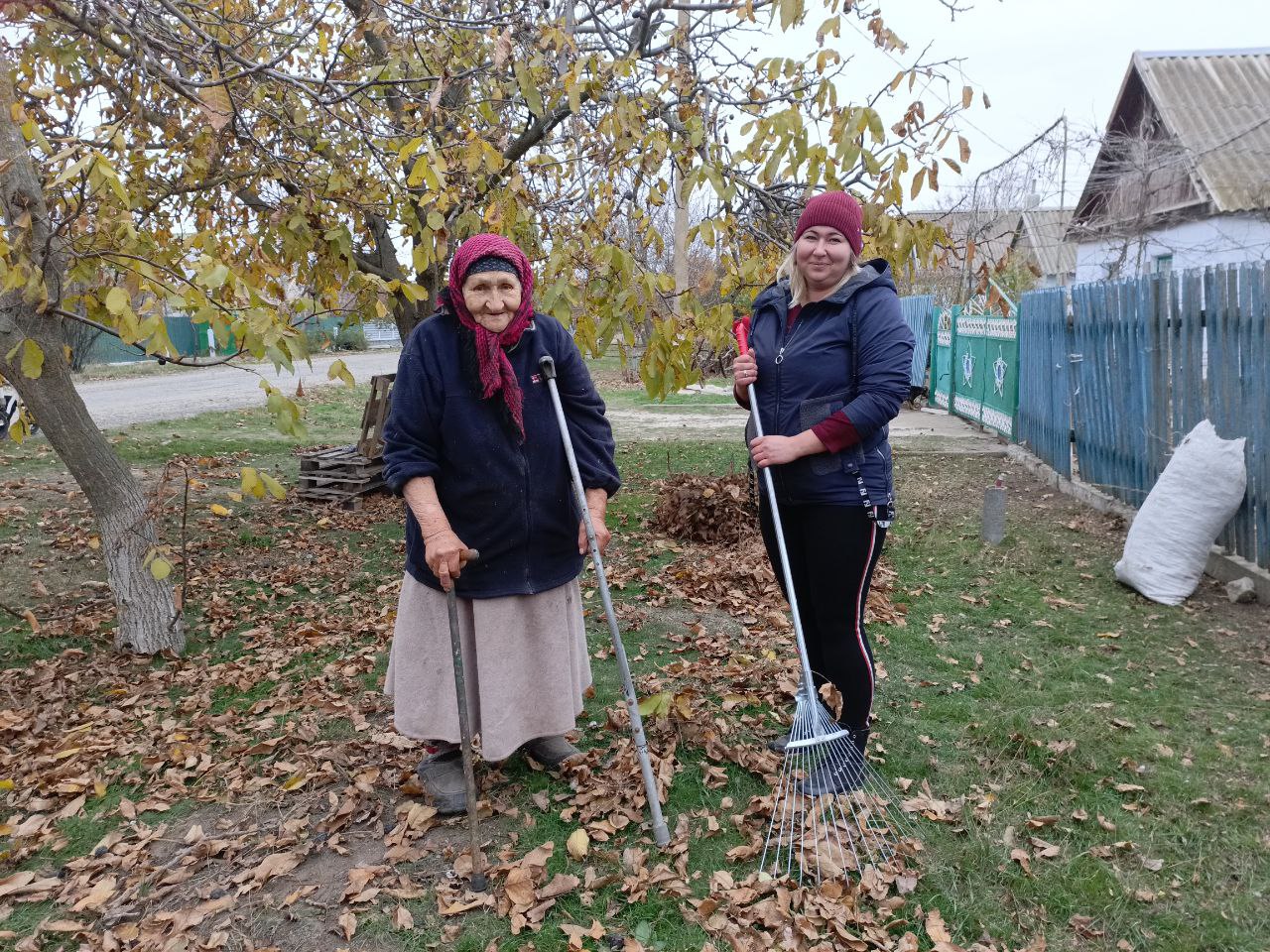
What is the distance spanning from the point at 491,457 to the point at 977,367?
38.3 ft

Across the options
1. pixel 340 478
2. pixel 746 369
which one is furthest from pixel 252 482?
pixel 340 478

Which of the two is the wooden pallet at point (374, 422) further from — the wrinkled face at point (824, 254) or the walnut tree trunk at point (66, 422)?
the wrinkled face at point (824, 254)

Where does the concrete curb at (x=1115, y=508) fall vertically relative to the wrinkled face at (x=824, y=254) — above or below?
below

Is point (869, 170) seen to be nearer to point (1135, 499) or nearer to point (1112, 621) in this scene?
point (1112, 621)

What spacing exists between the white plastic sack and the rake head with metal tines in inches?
125

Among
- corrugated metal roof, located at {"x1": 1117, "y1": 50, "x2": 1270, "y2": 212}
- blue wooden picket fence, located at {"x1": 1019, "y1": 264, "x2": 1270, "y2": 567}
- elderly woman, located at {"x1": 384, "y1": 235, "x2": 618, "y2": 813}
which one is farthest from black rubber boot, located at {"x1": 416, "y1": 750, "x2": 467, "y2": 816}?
corrugated metal roof, located at {"x1": 1117, "y1": 50, "x2": 1270, "y2": 212}

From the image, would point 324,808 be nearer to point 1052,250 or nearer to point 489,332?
point 489,332

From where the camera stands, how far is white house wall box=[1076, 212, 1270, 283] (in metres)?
14.7

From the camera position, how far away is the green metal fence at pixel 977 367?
11438 millimetres

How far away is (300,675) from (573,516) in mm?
2439

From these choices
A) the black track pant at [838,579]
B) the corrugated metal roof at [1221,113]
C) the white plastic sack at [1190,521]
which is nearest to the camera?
the black track pant at [838,579]

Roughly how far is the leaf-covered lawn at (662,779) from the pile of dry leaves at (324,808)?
0.5 inches

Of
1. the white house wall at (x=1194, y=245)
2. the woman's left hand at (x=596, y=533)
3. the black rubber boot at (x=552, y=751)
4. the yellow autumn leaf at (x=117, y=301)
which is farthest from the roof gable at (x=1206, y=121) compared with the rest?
the yellow autumn leaf at (x=117, y=301)

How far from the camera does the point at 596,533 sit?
10.3 feet
